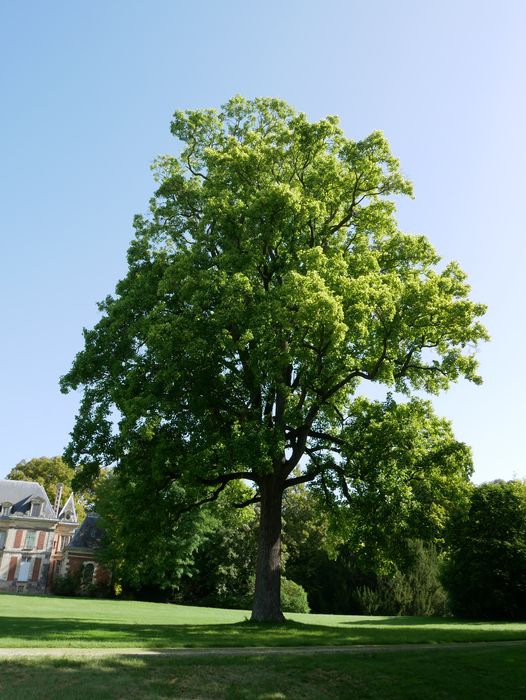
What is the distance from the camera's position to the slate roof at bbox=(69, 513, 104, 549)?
2203 inches

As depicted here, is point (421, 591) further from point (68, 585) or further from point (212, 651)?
point (212, 651)

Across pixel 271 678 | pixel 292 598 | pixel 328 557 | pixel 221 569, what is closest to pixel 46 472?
pixel 221 569

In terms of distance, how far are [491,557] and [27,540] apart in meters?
44.0

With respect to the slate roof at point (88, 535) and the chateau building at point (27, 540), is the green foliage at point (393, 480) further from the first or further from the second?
the chateau building at point (27, 540)

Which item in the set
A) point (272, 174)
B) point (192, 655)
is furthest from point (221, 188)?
point (192, 655)

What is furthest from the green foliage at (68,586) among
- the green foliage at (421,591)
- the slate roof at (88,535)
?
the green foliage at (421,591)

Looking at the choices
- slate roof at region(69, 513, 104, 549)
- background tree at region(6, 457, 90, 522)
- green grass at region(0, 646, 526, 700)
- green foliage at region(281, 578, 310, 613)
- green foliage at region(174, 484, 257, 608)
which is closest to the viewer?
green grass at region(0, 646, 526, 700)

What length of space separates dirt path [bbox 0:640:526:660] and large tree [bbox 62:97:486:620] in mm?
5124

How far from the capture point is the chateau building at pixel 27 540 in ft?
186

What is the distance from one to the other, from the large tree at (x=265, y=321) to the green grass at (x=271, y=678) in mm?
6449

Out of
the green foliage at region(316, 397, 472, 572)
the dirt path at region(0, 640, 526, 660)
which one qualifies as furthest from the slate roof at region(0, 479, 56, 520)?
the dirt path at region(0, 640, 526, 660)

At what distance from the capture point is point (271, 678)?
10406mm

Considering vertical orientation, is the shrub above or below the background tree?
below

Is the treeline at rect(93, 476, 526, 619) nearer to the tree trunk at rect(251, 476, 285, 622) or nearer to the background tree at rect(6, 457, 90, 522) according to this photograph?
the tree trunk at rect(251, 476, 285, 622)
